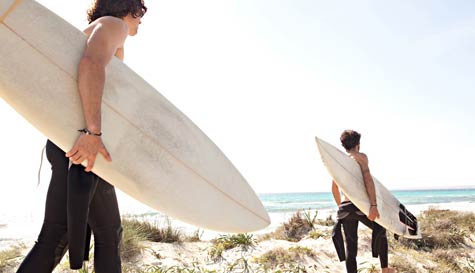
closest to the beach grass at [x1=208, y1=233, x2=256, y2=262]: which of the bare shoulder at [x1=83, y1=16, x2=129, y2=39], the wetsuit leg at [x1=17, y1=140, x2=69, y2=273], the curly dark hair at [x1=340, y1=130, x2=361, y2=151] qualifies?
the curly dark hair at [x1=340, y1=130, x2=361, y2=151]

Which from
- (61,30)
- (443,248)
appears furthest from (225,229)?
(443,248)

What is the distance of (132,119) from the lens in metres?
2.17

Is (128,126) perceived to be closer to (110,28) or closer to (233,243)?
(110,28)

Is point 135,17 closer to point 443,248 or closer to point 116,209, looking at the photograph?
point 116,209

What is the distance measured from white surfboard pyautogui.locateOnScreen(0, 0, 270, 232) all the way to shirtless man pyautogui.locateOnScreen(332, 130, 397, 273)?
1.69 metres

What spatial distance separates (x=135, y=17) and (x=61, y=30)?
0.40 m

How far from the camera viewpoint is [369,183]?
4254 mm

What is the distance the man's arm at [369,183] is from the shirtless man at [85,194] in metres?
3.03

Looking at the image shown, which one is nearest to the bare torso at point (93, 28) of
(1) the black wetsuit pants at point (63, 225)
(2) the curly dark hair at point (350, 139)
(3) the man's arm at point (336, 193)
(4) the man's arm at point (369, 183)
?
(1) the black wetsuit pants at point (63, 225)

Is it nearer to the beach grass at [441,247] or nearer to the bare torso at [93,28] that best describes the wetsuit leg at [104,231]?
the bare torso at [93,28]

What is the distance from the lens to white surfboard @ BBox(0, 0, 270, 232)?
1879mm

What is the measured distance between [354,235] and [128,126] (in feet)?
9.19

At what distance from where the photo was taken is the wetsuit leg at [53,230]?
64.5 inches

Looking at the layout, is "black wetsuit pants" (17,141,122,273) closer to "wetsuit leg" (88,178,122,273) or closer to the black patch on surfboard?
"wetsuit leg" (88,178,122,273)
